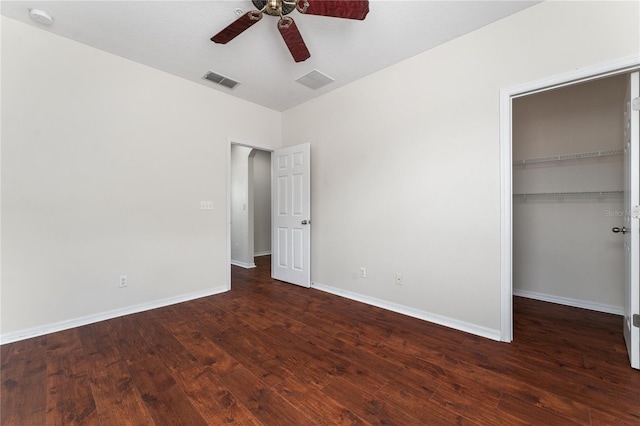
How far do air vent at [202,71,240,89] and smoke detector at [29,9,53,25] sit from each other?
132 cm

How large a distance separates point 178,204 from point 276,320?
1847 mm

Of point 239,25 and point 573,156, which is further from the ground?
point 239,25

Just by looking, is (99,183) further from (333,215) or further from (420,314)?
(420,314)

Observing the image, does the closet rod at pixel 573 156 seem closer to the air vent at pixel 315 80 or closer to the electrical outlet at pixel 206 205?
the air vent at pixel 315 80

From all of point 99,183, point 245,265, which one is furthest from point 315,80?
point 245,265

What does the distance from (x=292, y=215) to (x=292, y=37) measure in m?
2.39

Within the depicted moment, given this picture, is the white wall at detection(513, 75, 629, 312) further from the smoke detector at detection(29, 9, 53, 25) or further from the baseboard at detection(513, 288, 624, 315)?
the smoke detector at detection(29, 9, 53, 25)

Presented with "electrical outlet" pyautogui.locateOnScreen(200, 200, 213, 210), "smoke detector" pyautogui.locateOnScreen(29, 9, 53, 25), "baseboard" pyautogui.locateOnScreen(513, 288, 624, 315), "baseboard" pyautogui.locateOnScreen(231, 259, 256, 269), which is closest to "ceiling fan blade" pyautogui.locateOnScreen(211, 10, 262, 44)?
"smoke detector" pyautogui.locateOnScreen(29, 9, 53, 25)

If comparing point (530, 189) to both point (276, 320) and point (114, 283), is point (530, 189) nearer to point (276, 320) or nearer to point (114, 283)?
point (276, 320)

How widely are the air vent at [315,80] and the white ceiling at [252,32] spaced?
0.09 metres

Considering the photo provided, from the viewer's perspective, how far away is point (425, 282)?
2693mm

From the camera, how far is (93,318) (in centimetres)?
262

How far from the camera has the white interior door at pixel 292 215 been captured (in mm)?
3756

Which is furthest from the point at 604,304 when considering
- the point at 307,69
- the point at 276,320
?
the point at 307,69
